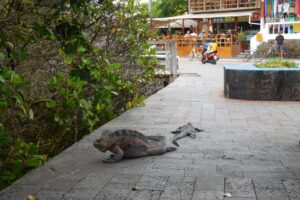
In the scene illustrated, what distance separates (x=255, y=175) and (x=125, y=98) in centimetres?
484

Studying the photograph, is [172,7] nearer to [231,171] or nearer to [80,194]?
[231,171]

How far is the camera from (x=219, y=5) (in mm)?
33156

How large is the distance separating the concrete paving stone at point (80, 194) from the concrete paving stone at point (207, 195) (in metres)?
0.79

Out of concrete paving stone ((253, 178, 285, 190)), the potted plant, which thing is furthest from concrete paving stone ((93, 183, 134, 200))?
the potted plant

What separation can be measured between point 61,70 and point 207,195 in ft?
11.3

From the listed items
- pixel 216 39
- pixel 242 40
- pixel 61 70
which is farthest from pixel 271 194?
pixel 242 40

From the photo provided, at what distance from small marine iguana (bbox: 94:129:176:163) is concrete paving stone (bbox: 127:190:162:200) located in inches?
36.9

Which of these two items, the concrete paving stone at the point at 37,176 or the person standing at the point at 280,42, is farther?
the person standing at the point at 280,42

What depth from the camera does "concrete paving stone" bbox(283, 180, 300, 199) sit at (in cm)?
370

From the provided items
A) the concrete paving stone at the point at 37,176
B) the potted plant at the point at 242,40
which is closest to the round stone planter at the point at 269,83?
the concrete paving stone at the point at 37,176

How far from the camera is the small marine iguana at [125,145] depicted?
467 centimetres

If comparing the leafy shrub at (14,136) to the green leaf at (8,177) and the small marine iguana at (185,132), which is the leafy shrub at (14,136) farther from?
the small marine iguana at (185,132)

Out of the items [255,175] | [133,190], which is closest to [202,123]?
[255,175]

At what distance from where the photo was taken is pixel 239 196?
3.67 metres
